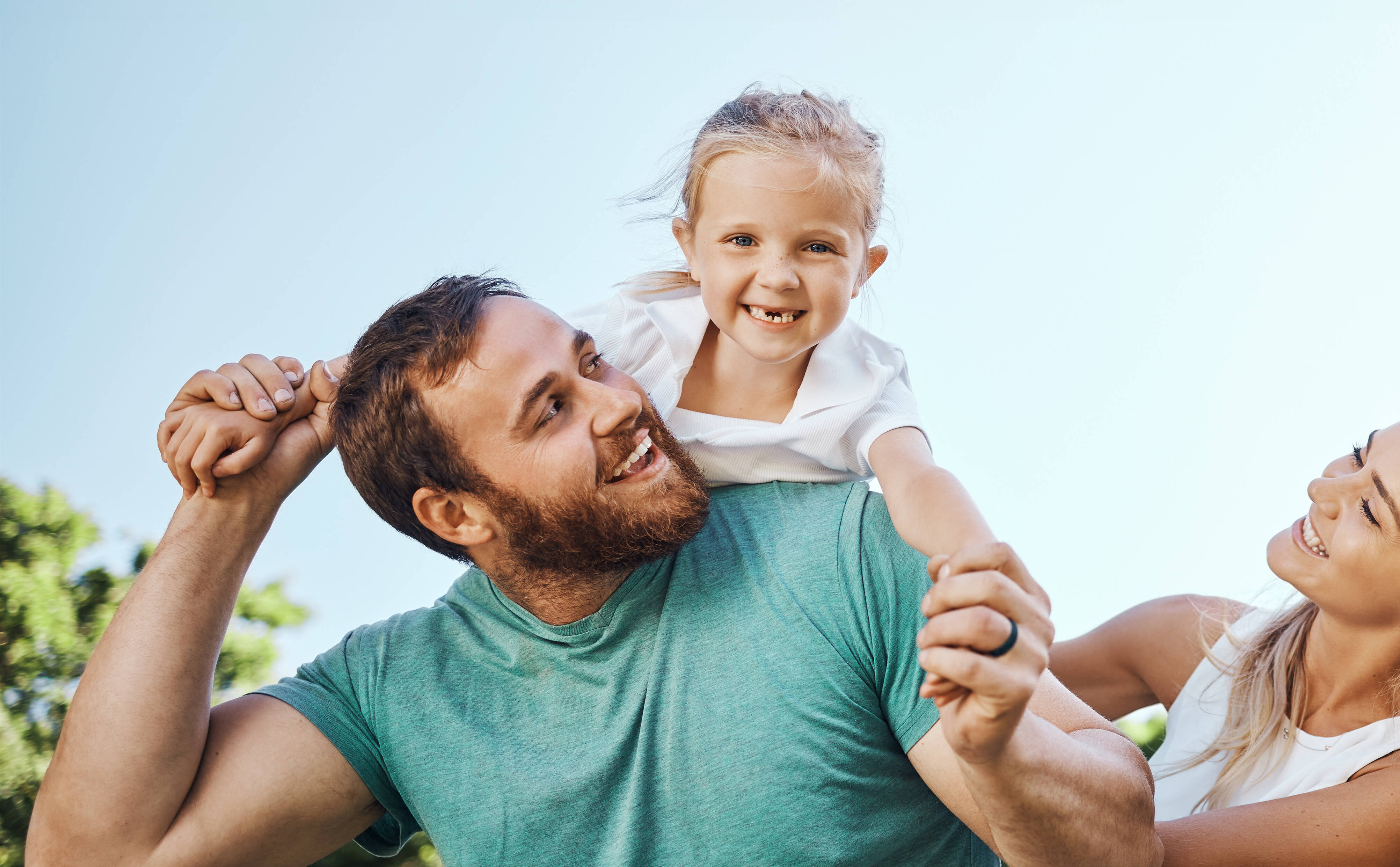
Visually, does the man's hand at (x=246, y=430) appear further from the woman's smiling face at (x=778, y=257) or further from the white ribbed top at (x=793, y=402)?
the woman's smiling face at (x=778, y=257)

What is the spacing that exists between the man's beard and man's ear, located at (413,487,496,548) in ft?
0.11

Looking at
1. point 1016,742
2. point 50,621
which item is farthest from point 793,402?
point 50,621

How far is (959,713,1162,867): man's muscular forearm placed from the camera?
1.57m

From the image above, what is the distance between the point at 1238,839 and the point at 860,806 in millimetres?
741

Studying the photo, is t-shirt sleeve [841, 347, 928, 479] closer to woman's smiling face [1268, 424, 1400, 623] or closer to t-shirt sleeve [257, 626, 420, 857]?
woman's smiling face [1268, 424, 1400, 623]

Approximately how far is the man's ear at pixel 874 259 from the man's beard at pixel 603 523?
2.35 ft

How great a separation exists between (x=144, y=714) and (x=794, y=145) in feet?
5.60

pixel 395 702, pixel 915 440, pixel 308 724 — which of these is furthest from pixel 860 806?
pixel 308 724

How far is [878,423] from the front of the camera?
92.0 inches

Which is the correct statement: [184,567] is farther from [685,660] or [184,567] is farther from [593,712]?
[685,660]

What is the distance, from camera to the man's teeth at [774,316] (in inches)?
92.9

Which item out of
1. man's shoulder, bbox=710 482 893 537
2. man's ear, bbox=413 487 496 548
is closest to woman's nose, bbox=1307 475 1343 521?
man's shoulder, bbox=710 482 893 537

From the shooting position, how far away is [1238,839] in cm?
212

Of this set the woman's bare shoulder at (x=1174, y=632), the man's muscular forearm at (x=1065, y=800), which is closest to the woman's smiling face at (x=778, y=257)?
the man's muscular forearm at (x=1065, y=800)
